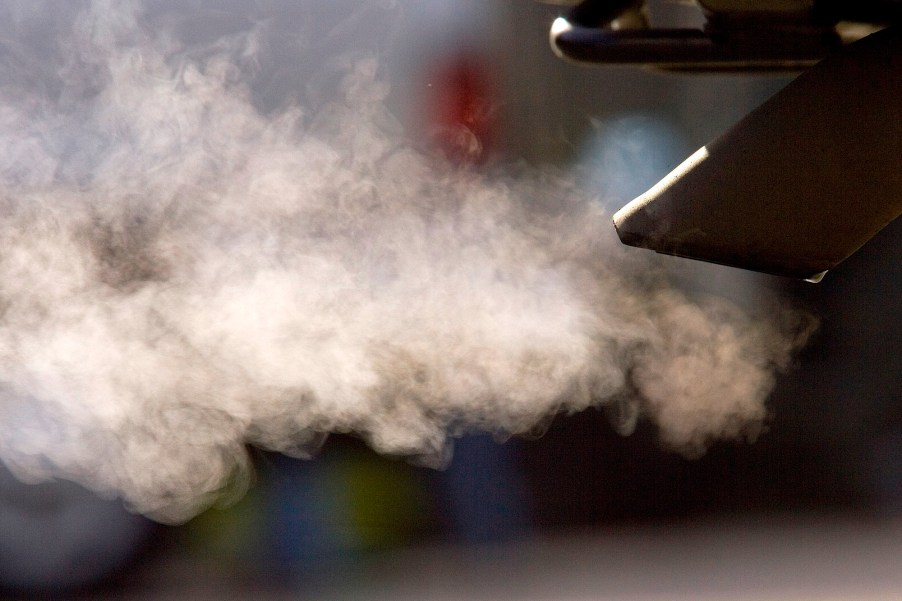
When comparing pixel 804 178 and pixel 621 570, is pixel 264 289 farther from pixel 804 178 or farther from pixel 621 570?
pixel 804 178

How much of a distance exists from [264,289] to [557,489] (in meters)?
1.49

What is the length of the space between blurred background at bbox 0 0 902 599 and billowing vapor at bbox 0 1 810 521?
134 mm

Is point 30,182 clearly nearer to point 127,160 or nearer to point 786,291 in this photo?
point 127,160

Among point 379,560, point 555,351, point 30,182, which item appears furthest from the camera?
point 379,560

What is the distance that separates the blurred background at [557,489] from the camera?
305 cm

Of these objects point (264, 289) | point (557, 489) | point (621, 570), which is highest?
point (264, 289)

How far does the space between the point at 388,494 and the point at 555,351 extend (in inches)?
36.0

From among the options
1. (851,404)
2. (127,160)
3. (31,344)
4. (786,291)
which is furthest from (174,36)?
(851,404)

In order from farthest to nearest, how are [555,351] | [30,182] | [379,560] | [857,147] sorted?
[379,560], [555,351], [30,182], [857,147]

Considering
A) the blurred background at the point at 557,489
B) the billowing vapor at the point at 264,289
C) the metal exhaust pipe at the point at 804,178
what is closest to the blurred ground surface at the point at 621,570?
the blurred background at the point at 557,489

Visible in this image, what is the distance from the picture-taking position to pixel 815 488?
3418mm

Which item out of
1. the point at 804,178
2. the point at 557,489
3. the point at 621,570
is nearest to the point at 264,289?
the point at 557,489

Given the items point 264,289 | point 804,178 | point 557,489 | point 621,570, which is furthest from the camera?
point 557,489

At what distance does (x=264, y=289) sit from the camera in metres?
2.61
